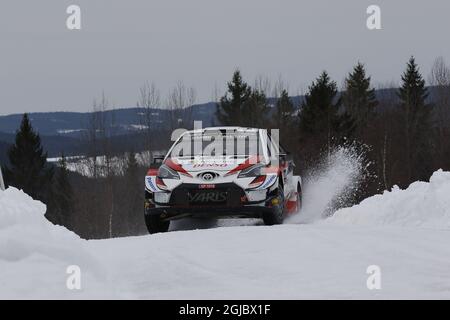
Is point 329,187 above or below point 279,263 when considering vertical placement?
below

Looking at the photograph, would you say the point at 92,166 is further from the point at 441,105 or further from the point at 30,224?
the point at 30,224

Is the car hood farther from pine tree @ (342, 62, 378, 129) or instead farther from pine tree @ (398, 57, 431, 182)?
pine tree @ (342, 62, 378, 129)

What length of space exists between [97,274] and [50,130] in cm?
19545

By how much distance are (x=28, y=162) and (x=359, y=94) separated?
35.5 m

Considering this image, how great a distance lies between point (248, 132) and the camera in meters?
10.1

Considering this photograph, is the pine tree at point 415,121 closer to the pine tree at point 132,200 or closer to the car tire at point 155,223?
the pine tree at point 132,200

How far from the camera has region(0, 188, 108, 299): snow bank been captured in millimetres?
4137

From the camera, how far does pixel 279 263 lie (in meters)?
5.25

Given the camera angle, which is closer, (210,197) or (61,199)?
(210,197)

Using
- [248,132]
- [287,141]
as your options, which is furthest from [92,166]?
[248,132]

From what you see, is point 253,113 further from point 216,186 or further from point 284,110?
point 216,186

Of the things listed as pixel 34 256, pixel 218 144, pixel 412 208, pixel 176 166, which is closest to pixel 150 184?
pixel 176 166

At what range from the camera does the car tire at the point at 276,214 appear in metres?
8.96
